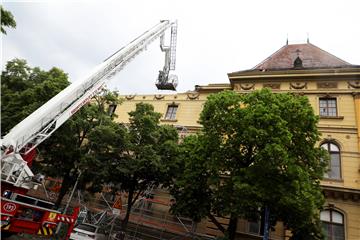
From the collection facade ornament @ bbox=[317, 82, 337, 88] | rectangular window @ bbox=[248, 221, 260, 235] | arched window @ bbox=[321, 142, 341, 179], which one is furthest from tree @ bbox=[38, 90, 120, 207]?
facade ornament @ bbox=[317, 82, 337, 88]

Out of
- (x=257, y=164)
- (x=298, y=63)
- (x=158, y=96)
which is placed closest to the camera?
(x=257, y=164)

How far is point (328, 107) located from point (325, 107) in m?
0.21

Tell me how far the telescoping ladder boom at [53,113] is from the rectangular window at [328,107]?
14.6m

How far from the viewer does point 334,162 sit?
1881 centimetres

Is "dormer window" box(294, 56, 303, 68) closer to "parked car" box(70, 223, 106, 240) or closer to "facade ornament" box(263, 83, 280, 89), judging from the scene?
"facade ornament" box(263, 83, 280, 89)

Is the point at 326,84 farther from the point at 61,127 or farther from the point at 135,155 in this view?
the point at 61,127

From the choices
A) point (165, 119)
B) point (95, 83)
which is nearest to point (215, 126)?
point (95, 83)

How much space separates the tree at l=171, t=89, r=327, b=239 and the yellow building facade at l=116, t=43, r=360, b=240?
372cm

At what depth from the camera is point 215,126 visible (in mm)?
15750

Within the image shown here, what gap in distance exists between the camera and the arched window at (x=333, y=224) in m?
16.7

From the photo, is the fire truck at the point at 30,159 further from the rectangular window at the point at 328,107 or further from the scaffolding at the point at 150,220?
the rectangular window at the point at 328,107

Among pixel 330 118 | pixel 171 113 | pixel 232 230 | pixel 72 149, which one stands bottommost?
pixel 232 230

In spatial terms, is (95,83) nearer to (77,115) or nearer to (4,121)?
(77,115)

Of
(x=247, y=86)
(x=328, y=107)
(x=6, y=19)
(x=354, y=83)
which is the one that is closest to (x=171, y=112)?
(x=247, y=86)
